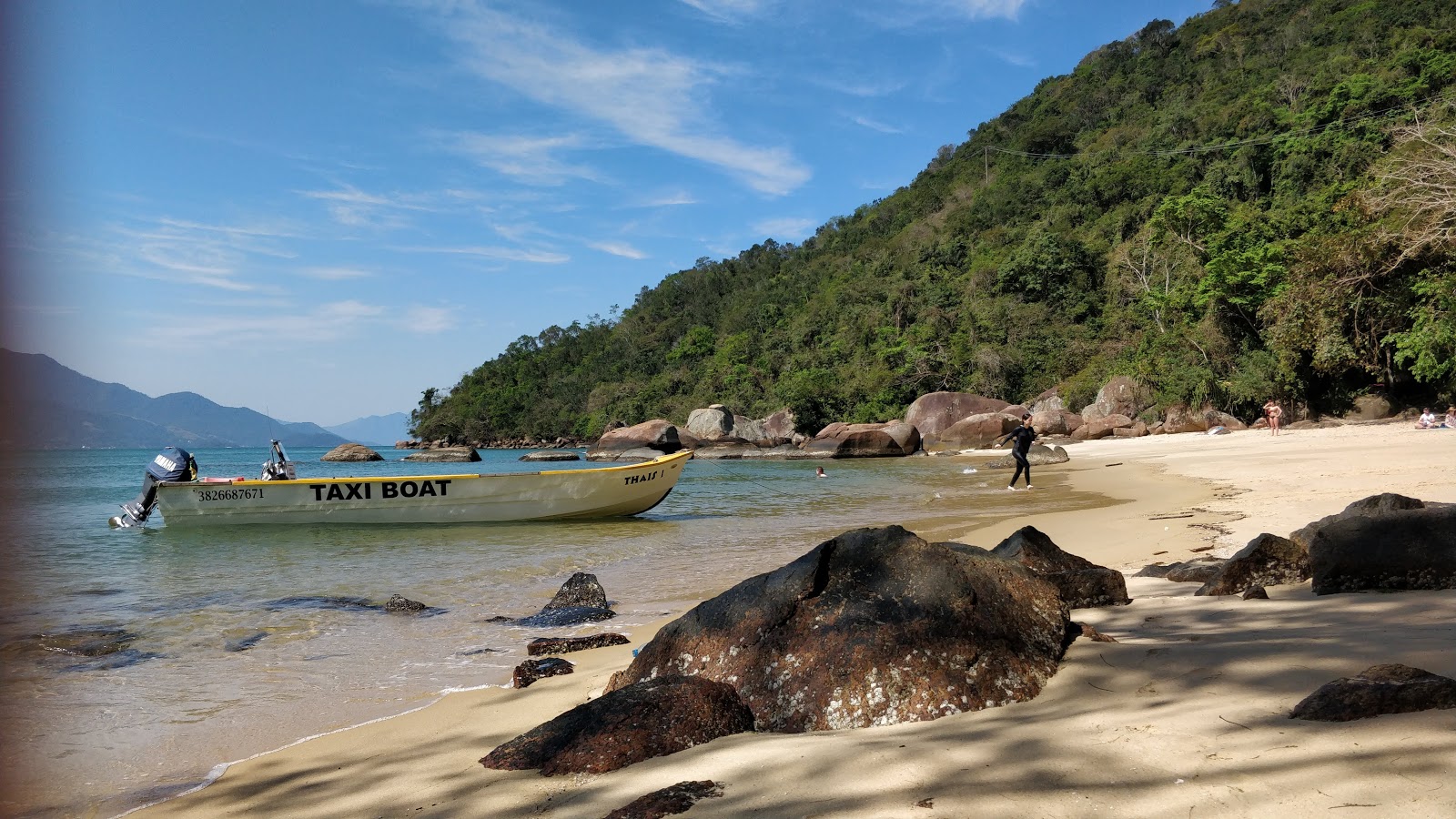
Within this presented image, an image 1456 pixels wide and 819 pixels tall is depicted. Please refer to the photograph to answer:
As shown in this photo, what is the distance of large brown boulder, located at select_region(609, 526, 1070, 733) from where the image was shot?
2.85 metres

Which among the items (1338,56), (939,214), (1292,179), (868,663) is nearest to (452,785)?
(868,663)

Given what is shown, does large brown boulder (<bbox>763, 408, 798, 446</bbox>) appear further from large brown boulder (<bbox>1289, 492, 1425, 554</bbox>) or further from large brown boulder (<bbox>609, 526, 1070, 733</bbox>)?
large brown boulder (<bbox>609, 526, 1070, 733</bbox>)

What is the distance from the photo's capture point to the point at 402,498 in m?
13.3

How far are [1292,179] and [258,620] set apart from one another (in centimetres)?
4446

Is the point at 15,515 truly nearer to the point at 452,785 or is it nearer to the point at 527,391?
the point at 452,785

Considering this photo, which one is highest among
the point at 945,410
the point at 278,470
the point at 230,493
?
the point at 945,410

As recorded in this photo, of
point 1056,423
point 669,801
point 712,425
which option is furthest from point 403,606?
point 712,425

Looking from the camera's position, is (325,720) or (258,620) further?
(258,620)

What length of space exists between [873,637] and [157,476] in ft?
49.6

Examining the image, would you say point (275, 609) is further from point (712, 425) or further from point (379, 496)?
point (712, 425)

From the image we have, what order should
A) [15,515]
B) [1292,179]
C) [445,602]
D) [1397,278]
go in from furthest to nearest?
1. [1292,179]
2. [1397,278]
3. [445,602]
4. [15,515]

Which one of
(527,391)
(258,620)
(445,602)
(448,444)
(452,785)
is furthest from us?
(527,391)

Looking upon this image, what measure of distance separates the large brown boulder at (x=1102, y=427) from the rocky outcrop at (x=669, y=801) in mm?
31075

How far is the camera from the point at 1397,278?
22.0 metres
